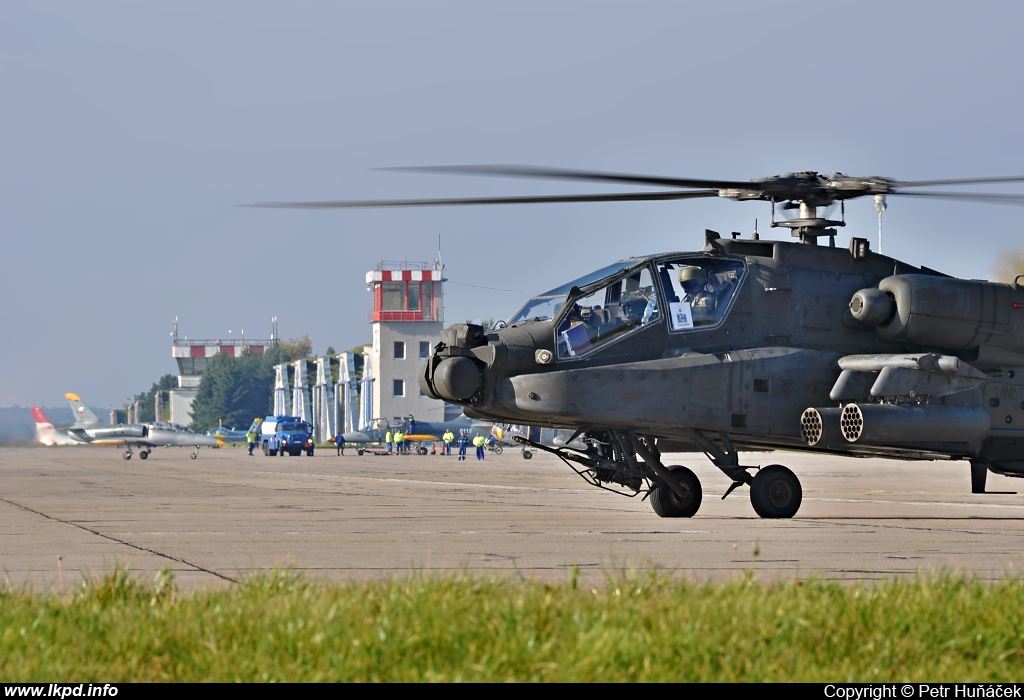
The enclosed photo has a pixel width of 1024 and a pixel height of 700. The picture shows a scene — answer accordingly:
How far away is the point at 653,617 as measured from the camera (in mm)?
5957

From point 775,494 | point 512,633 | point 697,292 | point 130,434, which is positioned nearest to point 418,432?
point 130,434

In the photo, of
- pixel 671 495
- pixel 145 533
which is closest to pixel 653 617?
pixel 145 533

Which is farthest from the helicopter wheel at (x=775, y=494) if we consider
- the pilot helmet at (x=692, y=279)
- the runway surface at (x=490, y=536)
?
the pilot helmet at (x=692, y=279)

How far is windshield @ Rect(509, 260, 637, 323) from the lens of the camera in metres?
16.2

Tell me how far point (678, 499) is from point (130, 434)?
59558 mm

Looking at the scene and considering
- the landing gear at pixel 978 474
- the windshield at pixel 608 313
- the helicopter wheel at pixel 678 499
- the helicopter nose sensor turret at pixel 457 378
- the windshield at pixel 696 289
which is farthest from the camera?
the landing gear at pixel 978 474

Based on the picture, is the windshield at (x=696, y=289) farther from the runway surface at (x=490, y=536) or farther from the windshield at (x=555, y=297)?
the runway surface at (x=490, y=536)

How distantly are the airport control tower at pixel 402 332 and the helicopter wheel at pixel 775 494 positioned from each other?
14121cm

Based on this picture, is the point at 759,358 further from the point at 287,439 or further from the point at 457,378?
the point at 287,439

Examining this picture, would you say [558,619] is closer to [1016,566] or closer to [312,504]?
[1016,566]

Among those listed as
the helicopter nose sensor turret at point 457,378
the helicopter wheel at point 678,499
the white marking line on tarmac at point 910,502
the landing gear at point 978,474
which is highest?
the helicopter nose sensor turret at point 457,378

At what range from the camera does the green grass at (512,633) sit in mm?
5109

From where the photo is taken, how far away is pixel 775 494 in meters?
16.5
